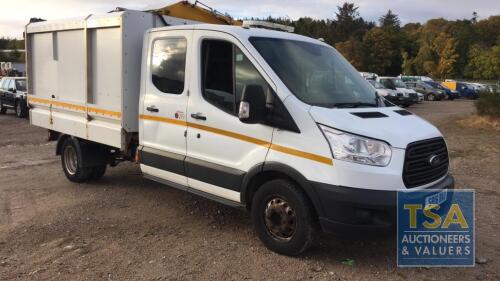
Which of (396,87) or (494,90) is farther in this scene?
(396,87)

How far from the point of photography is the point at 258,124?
4746 mm

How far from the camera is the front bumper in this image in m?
4.16

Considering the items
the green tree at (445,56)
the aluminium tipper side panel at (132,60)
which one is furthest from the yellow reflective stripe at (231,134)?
the green tree at (445,56)

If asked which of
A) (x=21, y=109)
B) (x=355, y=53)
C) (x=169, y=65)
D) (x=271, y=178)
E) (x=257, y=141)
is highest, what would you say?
(x=355, y=53)

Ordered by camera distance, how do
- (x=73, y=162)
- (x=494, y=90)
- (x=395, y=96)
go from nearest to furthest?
1. (x=73, y=162)
2. (x=494, y=90)
3. (x=395, y=96)

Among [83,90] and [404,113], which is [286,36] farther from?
[83,90]

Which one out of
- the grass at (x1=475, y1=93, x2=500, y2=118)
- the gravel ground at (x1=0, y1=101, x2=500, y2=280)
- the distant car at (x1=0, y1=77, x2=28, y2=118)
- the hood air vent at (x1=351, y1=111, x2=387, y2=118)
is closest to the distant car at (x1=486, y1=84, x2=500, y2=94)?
the grass at (x1=475, y1=93, x2=500, y2=118)

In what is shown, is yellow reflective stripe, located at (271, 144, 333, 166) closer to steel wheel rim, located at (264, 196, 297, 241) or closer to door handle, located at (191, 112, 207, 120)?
steel wheel rim, located at (264, 196, 297, 241)

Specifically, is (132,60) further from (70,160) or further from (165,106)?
(70,160)

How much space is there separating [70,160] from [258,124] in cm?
453

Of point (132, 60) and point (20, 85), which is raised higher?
point (132, 60)

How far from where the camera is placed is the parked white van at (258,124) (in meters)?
4.23

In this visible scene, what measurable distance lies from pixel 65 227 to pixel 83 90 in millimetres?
2210

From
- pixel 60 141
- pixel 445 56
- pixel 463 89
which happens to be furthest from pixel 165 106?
pixel 445 56
